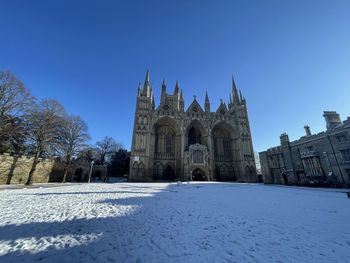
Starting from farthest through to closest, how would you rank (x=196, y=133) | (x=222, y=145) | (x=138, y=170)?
(x=196, y=133) < (x=222, y=145) < (x=138, y=170)

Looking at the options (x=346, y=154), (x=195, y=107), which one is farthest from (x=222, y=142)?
(x=346, y=154)

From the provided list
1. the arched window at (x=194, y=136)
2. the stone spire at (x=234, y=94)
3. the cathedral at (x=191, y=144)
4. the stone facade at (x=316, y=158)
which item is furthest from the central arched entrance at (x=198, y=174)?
the stone spire at (x=234, y=94)

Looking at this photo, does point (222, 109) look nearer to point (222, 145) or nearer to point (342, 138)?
point (222, 145)

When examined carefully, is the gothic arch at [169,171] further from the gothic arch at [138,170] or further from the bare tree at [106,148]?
the bare tree at [106,148]

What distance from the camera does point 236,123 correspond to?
137 ft

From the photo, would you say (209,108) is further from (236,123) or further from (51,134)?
(51,134)

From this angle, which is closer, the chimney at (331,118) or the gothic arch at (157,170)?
the chimney at (331,118)

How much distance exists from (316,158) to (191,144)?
73.9ft

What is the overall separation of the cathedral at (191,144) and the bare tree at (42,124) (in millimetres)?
14121

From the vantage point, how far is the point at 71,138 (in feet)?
90.7

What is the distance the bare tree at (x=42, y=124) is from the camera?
798 inches

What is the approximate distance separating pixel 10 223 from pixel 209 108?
134 feet

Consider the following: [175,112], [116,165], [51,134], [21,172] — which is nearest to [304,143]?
[175,112]

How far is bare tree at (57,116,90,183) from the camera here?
85.4ft
